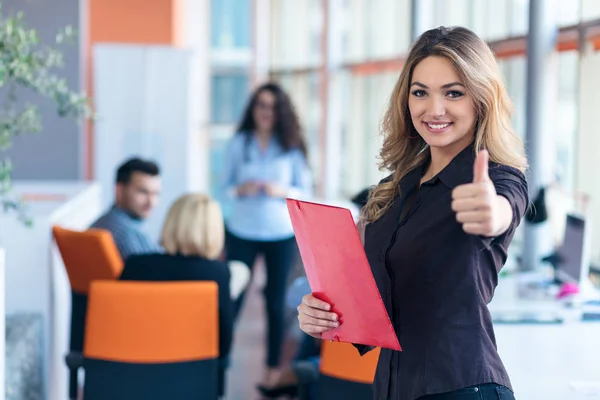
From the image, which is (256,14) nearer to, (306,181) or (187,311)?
(306,181)

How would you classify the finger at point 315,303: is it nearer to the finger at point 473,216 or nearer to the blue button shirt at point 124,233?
the finger at point 473,216

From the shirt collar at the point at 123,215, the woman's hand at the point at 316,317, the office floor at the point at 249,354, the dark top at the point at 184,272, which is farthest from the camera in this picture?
the office floor at the point at 249,354

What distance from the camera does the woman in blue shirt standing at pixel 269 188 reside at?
525 centimetres

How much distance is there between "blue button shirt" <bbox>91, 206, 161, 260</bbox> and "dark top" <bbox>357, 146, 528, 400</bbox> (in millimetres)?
2580

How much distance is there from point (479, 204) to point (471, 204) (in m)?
0.01

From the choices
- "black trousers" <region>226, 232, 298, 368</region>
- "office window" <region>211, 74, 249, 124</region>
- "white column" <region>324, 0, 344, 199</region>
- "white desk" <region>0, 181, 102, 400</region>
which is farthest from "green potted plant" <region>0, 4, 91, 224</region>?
"office window" <region>211, 74, 249, 124</region>

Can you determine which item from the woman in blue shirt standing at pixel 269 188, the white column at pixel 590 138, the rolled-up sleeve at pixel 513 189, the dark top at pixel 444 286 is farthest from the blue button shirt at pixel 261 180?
the rolled-up sleeve at pixel 513 189

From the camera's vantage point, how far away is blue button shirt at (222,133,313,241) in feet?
17.3

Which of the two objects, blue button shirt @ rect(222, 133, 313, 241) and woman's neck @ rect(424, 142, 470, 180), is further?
blue button shirt @ rect(222, 133, 313, 241)

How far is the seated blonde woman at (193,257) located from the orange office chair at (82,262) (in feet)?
1.28

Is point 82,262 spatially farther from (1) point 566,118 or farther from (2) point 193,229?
(1) point 566,118

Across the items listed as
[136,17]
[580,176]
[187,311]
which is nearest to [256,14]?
[136,17]

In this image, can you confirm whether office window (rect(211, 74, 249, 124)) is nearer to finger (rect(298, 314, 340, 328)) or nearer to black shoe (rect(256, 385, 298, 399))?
black shoe (rect(256, 385, 298, 399))

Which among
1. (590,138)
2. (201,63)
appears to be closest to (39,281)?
(590,138)
